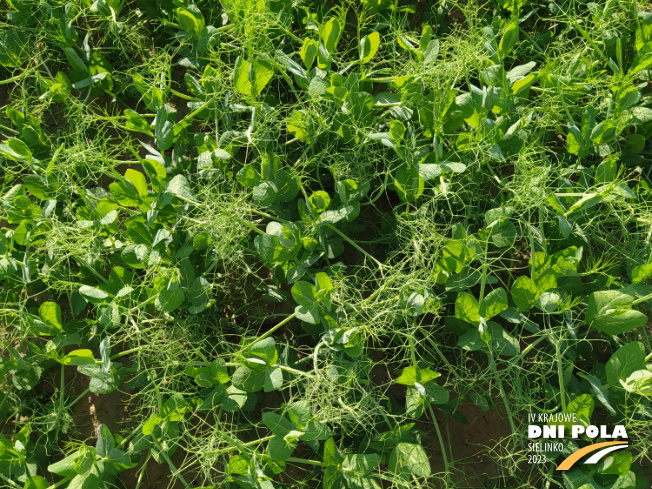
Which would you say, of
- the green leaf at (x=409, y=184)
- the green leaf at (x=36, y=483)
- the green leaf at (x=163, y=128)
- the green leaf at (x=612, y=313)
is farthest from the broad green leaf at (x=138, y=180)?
the green leaf at (x=612, y=313)

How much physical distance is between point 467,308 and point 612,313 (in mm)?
310

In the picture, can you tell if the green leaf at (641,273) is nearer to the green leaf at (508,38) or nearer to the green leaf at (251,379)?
the green leaf at (508,38)

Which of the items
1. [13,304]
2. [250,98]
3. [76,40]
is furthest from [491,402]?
[76,40]

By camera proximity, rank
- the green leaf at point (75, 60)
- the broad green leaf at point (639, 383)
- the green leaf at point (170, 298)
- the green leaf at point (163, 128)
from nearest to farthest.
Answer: the broad green leaf at point (639, 383)
the green leaf at point (170, 298)
the green leaf at point (163, 128)
the green leaf at point (75, 60)

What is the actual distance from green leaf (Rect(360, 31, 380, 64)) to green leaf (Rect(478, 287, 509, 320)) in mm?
626

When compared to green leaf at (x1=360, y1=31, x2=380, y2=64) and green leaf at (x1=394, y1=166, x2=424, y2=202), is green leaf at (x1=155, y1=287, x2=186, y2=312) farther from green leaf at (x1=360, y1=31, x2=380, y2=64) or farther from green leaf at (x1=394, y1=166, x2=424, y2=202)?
green leaf at (x1=360, y1=31, x2=380, y2=64)

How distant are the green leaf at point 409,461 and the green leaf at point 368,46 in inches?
35.3

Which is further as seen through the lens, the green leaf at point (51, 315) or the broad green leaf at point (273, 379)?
the green leaf at point (51, 315)

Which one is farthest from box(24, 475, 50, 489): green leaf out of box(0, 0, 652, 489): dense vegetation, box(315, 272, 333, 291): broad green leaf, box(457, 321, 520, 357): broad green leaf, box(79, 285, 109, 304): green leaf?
box(457, 321, 520, 357): broad green leaf

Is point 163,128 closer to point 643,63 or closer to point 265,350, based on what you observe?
point 265,350

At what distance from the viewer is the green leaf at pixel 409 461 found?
1211mm

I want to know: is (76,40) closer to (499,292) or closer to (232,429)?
(232,429)

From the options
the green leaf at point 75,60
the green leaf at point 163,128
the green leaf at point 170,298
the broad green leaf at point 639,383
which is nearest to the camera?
the broad green leaf at point 639,383

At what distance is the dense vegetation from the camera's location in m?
1.24
